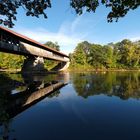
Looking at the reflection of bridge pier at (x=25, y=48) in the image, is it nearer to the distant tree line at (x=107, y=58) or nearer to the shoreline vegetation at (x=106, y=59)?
the shoreline vegetation at (x=106, y=59)

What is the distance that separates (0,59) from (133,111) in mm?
83983

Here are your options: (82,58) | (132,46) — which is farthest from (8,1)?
(132,46)

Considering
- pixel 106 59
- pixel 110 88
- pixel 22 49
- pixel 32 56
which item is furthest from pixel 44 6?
pixel 106 59

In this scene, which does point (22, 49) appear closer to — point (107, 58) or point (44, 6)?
point (44, 6)

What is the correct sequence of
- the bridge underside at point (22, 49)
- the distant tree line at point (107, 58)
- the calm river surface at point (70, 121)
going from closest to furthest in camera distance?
the calm river surface at point (70, 121)
the bridge underside at point (22, 49)
the distant tree line at point (107, 58)

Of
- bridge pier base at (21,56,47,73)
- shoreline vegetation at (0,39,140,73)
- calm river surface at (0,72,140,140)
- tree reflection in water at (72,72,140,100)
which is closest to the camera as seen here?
calm river surface at (0,72,140,140)

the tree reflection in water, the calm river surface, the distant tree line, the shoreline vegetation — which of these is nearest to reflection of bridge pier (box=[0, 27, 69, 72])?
the tree reflection in water

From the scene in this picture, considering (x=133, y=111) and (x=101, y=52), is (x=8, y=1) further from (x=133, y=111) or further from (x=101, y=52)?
(x=101, y=52)

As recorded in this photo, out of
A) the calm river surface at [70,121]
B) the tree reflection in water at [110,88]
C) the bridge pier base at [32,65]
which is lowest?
the tree reflection in water at [110,88]

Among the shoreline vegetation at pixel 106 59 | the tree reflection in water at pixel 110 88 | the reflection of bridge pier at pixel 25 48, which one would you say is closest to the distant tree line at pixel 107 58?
the shoreline vegetation at pixel 106 59

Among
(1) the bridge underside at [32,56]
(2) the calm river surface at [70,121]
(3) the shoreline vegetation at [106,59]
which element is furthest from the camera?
(3) the shoreline vegetation at [106,59]

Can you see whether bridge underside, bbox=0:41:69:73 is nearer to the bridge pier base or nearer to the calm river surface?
the bridge pier base

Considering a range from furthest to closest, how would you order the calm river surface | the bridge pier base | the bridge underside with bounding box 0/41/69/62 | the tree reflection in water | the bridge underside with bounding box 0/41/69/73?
the bridge pier base, the bridge underside with bounding box 0/41/69/73, the bridge underside with bounding box 0/41/69/62, the tree reflection in water, the calm river surface

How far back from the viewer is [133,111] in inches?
512
